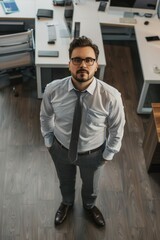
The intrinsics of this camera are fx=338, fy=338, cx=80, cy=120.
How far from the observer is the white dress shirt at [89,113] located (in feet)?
6.62

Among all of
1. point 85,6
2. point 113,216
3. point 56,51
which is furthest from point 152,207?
point 85,6

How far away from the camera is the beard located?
1.85 m

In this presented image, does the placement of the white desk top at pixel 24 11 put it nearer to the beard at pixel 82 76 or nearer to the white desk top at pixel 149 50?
the white desk top at pixel 149 50

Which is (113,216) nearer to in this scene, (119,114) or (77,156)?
(77,156)

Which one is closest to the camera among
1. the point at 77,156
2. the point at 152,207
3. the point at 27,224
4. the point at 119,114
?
the point at 119,114

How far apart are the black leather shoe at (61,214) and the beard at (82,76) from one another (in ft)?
4.55

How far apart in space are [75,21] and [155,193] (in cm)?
210

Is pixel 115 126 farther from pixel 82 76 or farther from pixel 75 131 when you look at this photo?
pixel 82 76

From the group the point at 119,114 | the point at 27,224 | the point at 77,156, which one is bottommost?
the point at 27,224

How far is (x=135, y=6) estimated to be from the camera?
3.95 meters

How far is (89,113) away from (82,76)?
11.4 inches

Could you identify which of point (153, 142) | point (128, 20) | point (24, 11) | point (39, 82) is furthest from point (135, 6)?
point (153, 142)

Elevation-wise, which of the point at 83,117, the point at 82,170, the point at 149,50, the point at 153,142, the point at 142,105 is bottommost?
the point at 142,105

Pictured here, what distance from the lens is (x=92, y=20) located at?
3934 millimetres
